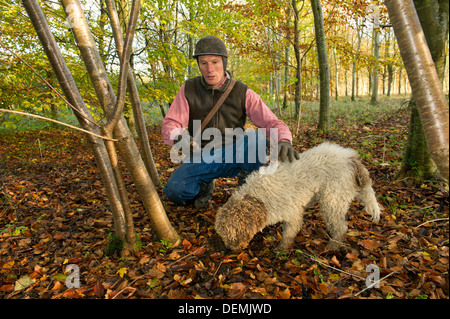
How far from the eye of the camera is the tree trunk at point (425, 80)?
137 cm

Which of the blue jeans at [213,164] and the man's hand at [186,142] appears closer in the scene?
the man's hand at [186,142]

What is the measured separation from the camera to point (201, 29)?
18.0 ft

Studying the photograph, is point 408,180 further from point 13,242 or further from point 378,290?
point 13,242

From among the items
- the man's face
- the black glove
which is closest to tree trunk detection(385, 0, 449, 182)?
the black glove

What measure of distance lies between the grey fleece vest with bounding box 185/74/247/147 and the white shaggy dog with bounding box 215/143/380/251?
1.39 m

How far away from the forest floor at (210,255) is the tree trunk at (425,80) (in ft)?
4.77

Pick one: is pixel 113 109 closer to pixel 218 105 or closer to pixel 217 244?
pixel 218 105

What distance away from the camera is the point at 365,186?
268 centimetres

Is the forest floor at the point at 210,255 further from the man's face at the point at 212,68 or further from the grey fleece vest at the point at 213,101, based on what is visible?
the man's face at the point at 212,68

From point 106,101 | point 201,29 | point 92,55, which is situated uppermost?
point 201,29

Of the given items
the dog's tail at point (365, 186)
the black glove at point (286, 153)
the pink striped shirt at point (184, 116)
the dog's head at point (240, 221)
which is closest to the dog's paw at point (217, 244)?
the dog's head at point (240, 221)

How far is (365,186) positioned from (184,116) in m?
2.70
